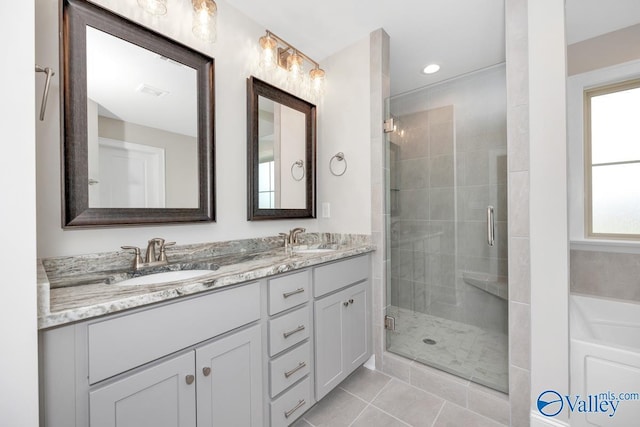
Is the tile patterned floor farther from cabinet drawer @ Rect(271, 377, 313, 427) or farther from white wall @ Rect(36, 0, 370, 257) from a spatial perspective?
white wall @ Rect(36, 0, 370, 257)

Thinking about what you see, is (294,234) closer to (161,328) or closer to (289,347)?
(289,347)

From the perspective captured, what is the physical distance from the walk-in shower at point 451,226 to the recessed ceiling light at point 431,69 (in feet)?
2.23

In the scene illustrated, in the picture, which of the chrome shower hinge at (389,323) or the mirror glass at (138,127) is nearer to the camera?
the mirror glass at (138,127)

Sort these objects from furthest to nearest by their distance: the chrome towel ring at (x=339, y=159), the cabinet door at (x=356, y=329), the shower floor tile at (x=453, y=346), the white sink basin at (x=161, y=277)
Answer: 1. the chrome towel ring at (x=339, y=159)
2. the cabinet door at (x=356, y=329)
3. the shower floor tile at (x=453, y=346)
4. the white sink basin at (x=161, y=277)

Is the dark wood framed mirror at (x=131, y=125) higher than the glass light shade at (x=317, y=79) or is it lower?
lower

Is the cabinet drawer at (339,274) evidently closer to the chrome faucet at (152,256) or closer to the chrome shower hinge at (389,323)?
the chrome shower hinge at (389,323)

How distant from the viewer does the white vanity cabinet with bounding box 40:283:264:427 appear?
706 millimetres

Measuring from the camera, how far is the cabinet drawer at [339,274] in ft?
4.85

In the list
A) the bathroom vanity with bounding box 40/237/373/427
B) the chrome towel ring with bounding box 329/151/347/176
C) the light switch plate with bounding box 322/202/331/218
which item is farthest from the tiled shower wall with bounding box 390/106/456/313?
the bathroom vanity with bounding box 40/237/373/427

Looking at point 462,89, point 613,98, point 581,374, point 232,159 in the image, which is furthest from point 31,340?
point 613,98

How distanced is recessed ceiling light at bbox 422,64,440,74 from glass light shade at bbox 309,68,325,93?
1036 millimetres

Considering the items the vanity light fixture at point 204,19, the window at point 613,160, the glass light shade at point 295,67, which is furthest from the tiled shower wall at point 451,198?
the vanity light fixture at point 204,19

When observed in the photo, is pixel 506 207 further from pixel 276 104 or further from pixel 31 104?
pixel 31 104

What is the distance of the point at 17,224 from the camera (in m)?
0.61
